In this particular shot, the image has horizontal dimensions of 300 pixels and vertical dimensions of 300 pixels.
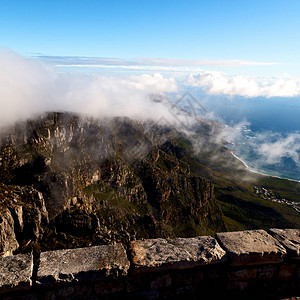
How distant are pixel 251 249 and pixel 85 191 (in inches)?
5594

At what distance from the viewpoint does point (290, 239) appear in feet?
24.8

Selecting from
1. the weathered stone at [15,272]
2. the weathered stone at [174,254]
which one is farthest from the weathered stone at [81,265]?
the weathered stone at [174,254]

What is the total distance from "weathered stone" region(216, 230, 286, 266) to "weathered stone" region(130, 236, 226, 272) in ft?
1.08

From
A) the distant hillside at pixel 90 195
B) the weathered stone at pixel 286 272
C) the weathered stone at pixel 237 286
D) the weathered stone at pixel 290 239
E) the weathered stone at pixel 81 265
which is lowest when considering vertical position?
the distant hillside at pixel 90 195

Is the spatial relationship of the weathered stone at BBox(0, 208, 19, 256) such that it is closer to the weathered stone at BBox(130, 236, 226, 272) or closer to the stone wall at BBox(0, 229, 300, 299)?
the stone wall at BBox(0, 229, 300, 299)

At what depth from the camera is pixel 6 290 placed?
5.11 metres

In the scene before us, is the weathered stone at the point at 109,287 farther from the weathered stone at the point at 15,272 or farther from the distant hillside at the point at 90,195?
the distant hillside at the point at 90,195

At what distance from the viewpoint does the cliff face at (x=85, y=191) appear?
253 ft

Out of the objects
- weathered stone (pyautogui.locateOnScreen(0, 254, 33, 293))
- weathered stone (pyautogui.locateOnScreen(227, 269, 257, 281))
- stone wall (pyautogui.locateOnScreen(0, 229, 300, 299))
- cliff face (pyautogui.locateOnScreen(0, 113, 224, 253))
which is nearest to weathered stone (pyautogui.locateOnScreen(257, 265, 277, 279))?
stone wall (pyautogui.locateOnScreen(0, 229, 300, 299))

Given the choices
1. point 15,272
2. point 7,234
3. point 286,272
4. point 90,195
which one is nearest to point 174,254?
point 286,272

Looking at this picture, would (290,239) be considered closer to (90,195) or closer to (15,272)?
(15,272)

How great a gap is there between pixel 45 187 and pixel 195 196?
369 ft

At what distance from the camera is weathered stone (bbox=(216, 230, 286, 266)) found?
654cm

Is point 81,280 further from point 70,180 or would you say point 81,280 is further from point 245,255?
point 70,180
